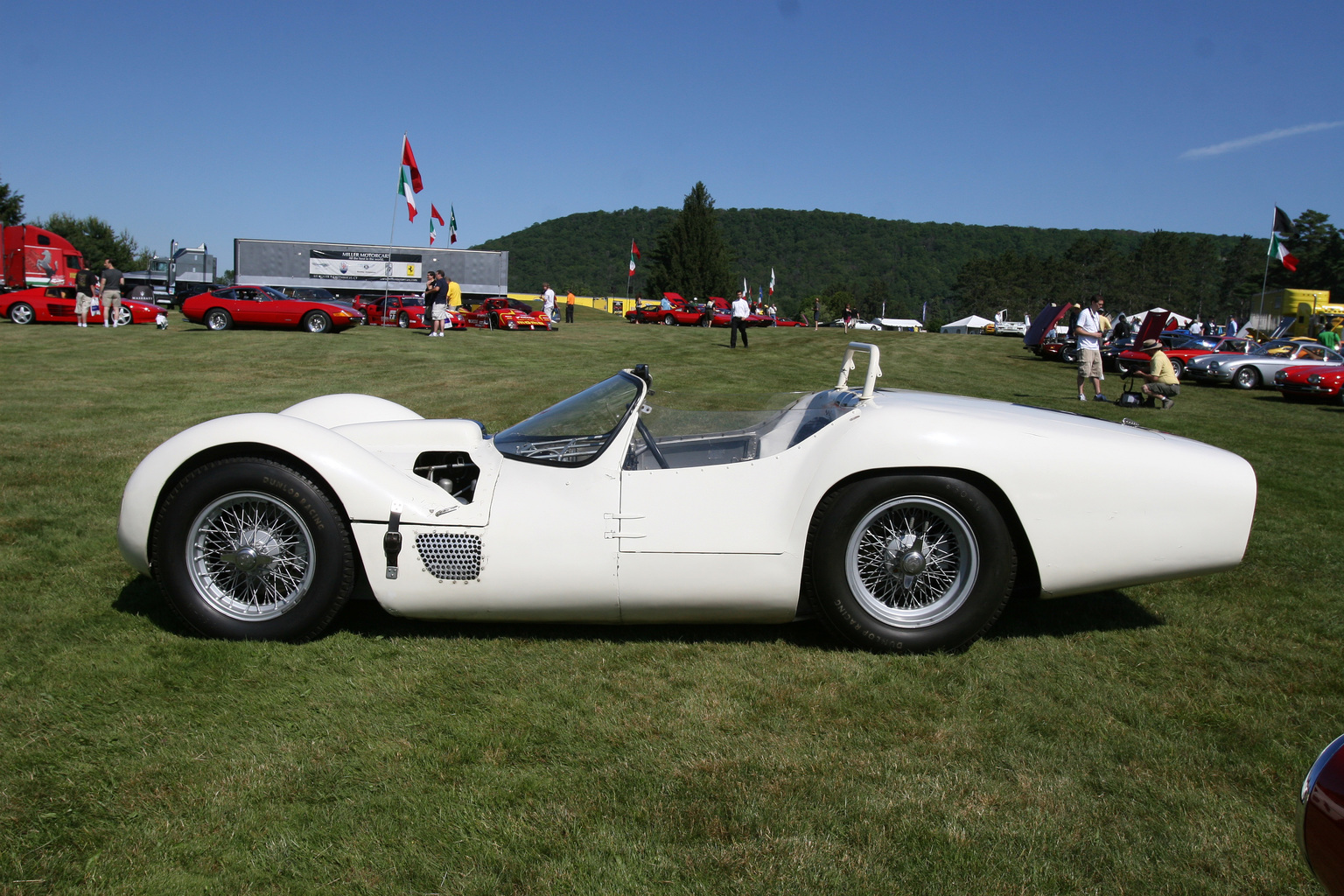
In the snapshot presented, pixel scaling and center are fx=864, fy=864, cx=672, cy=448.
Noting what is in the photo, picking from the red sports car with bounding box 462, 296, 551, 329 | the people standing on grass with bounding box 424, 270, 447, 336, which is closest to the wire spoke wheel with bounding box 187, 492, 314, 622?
the people standing on grass with bounding box 424, 270, 447, 336

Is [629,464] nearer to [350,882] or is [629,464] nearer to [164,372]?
[350,882]

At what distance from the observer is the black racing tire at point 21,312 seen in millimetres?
23891

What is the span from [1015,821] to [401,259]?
4628 cm

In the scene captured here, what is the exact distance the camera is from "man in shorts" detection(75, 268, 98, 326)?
23969 mm

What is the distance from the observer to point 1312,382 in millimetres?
16328

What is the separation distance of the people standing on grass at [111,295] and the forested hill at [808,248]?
10710 cm

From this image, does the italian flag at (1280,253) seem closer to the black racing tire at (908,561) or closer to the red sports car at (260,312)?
the red sports car at (260,312)

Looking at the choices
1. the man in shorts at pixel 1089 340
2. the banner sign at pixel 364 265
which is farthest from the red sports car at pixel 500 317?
the man in shorts at pixel 1089 340

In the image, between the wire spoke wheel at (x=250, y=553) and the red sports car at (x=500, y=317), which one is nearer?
the wire spoke wheel at (x=250, y=553)

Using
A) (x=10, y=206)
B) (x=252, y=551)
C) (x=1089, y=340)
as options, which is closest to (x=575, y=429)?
(x=252, y=551)

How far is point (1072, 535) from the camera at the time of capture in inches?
139

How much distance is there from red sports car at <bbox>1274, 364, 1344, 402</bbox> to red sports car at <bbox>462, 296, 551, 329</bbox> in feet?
70.2

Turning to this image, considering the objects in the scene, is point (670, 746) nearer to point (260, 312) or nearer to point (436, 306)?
point (436, 306)

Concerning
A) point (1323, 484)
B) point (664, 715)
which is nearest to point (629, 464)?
point (664, 715)
